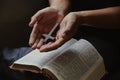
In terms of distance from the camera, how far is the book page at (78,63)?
793 millimetres

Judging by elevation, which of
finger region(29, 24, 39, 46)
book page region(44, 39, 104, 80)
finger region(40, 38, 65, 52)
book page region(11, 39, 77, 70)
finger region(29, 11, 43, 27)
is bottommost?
book page region(44, 39, 104, 80)

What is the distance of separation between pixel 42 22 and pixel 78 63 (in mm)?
→ 240

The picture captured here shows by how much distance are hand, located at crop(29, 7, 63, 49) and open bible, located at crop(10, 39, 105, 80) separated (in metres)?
0.05

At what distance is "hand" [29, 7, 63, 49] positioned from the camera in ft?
3.06

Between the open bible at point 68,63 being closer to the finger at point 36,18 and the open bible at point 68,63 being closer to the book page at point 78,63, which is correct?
the book page at point 78,63

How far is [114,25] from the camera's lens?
0.97 metres

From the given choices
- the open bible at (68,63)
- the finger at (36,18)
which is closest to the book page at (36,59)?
the open bible at (68,63)

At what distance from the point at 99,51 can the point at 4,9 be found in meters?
0.46

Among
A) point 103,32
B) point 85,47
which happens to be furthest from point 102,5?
point 85,47

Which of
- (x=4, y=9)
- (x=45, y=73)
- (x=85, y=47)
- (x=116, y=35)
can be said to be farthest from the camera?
(x=4, y=9)

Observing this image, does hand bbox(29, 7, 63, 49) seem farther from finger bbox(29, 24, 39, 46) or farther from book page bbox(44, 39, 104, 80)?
book page bbox(44, 39, 104, 80)

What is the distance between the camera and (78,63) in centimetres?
84

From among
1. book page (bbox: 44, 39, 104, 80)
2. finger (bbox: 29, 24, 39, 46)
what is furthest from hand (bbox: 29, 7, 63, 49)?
book page (bbox: 44, 39, 104, 80)

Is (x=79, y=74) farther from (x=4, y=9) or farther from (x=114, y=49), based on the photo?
(x=4, y=9)
